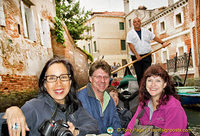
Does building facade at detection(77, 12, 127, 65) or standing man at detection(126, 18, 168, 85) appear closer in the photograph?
standing man at detection(126, 18, 168, 85)

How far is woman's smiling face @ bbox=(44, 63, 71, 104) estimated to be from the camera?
1.25 m

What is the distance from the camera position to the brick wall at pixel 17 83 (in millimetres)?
4012

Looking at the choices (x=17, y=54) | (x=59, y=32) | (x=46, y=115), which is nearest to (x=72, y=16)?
(x=59, y=32)

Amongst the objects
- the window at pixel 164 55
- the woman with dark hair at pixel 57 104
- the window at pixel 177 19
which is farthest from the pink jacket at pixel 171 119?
the window at pixel 164 55

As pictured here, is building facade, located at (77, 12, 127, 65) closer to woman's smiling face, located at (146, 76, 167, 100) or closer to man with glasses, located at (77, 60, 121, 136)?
man with glasses, located at (77, 60, 121, 136)

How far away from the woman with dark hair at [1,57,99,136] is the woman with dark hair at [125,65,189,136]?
2.12 ft

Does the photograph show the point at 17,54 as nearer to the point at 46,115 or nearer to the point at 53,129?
the point at 46,115

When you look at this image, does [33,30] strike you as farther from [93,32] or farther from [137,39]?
[93,32]

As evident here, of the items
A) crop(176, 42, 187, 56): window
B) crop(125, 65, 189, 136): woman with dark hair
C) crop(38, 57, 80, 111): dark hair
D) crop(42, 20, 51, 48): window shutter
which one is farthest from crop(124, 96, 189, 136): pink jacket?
crop(176, 42, 187, 56): window

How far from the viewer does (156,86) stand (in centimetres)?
181

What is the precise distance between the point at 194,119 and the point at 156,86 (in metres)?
3.18

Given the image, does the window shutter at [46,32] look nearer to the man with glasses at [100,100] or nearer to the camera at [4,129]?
the man with glasses at [100,100]

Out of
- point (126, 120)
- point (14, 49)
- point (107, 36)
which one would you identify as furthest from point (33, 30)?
point (107, 36)

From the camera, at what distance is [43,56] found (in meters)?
6.71
